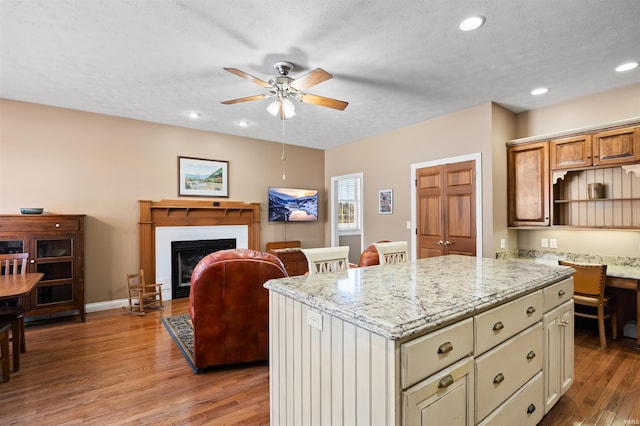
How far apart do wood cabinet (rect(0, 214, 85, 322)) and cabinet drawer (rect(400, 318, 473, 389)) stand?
170 inches

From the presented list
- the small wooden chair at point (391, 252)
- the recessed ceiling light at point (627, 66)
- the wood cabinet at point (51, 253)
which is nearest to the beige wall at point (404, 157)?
the recessed ceiling light at point (627, 66)

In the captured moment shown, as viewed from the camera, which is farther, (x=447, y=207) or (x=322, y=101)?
(x=447, y=207)

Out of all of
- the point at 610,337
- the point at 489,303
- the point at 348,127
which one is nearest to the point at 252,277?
the point at 489,303

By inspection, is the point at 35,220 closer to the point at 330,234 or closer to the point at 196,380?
the point at 196,380

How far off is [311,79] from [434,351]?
2250 mm

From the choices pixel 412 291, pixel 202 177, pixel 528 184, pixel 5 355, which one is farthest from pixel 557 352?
pixel 202 177

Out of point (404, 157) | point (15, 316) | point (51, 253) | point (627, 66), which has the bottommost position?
point (15, 316)

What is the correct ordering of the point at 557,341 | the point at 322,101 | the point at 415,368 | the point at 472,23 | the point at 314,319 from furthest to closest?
the point at 322,101 → the point at 472,23 → the point at 557,341 → the point at 314,319 → the point at 415,368

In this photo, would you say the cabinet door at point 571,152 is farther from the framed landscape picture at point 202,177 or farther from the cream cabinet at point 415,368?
the framed landscape picture at point 202,177

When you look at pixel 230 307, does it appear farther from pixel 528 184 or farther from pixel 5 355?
pixel 528 184

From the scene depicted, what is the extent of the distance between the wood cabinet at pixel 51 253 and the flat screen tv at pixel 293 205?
298 centimetres

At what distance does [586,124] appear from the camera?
3.73 meters

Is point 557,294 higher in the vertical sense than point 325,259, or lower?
lower

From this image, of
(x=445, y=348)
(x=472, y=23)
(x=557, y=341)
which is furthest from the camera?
(x=472, y=23)
